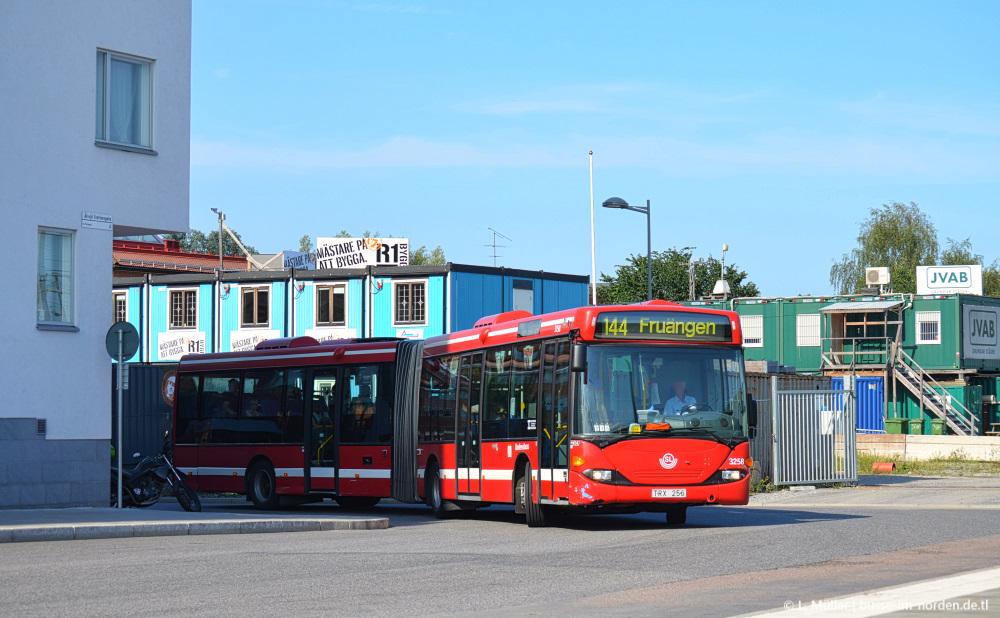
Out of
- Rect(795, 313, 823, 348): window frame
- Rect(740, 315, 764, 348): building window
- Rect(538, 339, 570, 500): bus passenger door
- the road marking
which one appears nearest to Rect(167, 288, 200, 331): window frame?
Rect(740, 315, 764, 348): building window

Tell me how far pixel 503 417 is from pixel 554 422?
1800mm

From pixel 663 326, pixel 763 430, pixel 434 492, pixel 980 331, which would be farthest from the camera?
pixel 980 331

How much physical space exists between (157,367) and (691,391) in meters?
26.2

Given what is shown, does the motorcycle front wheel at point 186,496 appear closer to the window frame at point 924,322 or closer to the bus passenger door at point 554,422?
the bus passenger door at point 554,422

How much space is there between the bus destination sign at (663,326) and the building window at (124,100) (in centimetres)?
911

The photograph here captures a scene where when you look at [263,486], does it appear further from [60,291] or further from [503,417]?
[503,417]

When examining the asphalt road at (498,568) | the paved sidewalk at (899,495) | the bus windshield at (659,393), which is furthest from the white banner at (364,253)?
the bus windshield at (659,393)

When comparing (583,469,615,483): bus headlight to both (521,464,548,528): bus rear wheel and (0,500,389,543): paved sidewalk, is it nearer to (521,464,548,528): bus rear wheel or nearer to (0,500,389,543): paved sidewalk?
(521,464,548,528): bus rear wheel

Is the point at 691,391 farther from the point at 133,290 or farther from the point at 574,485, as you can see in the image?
the point at 133,290

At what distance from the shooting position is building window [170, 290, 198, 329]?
190 ft

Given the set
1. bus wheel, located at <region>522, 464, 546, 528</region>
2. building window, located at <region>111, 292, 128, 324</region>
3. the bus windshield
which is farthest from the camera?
building window, located at <region>111, 292, 128, 324</region>

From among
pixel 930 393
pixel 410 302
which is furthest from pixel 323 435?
pixel 930 393

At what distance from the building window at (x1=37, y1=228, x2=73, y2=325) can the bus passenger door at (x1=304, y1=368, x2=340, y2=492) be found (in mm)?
5399

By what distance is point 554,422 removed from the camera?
1825 cm
